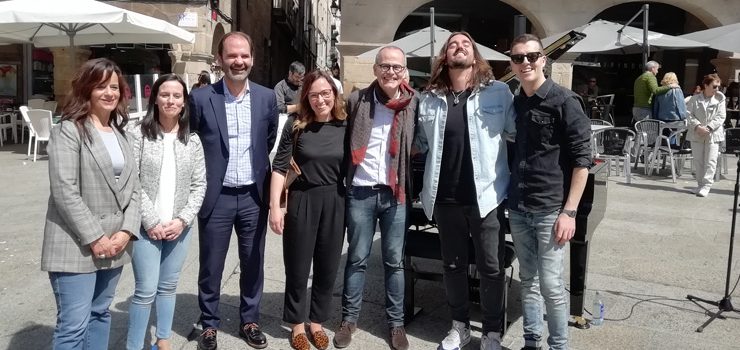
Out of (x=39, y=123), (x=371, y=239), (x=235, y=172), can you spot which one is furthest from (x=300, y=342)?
(x=39, y=123)

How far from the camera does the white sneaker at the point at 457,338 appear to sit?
134 inches

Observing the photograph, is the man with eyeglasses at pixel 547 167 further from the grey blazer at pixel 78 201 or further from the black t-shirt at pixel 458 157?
the grey blazer at pixel 78 201

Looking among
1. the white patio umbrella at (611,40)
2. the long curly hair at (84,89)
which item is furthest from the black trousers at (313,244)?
the white patio umbrella at (611,40)

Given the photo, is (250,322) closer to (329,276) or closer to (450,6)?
(329,276)

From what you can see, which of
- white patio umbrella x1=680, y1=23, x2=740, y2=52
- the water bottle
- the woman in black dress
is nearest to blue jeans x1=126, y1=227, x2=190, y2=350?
the woman in black dress

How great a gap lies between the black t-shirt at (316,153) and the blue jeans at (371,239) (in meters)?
0.17

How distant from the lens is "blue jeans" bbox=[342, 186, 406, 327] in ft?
11.1

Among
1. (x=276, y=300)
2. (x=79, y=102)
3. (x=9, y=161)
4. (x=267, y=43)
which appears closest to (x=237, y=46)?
(x=79, y=102)

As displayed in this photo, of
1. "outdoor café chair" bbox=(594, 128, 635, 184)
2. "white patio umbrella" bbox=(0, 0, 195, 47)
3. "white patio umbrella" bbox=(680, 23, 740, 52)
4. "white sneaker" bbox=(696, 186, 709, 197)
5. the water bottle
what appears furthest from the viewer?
"outdoor café chair" bbox=(594, 128, 635, 184)

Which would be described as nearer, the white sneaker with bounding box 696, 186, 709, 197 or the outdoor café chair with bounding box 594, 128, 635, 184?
the white sneaker with bounding box 696, 186, 709, 197

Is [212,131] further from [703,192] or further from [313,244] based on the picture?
[703,192]

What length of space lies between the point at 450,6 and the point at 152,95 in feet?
51.8

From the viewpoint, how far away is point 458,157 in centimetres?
321

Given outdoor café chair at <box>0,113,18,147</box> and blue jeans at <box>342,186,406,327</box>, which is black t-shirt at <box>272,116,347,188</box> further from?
outdoor café chair at <box>0,113,18,147</box>
